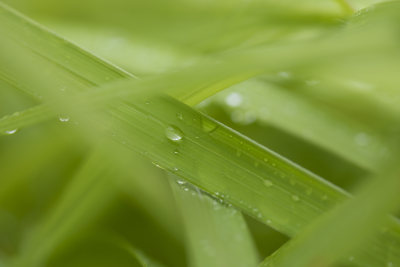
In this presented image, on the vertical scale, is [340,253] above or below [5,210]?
above

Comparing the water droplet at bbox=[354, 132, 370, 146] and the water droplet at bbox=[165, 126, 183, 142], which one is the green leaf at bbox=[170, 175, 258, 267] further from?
the water droplet at bbox=[354, 132, 370, 146]

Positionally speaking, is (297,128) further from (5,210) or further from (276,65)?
(5,210)

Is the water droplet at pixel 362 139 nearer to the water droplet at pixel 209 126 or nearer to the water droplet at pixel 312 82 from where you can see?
the water droplet at pixel 312 82

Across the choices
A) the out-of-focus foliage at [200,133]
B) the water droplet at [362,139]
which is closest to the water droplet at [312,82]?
the out-of-focus foliage at [200,133]

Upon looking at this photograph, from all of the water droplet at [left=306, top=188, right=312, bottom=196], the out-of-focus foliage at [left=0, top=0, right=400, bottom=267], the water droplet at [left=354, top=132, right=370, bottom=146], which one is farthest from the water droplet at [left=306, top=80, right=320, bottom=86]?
the water droplet at [left=306, top=188, right=312, bottom=196]

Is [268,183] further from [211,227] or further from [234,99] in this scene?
[234,99]

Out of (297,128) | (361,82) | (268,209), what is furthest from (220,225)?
(361,82)

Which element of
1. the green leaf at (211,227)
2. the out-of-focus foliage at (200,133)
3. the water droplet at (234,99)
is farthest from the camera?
the water droplet at (234,99)

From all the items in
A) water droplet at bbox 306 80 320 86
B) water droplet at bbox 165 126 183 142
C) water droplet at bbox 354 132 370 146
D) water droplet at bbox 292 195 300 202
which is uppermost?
water droplet at bbox 165 126 183 142
